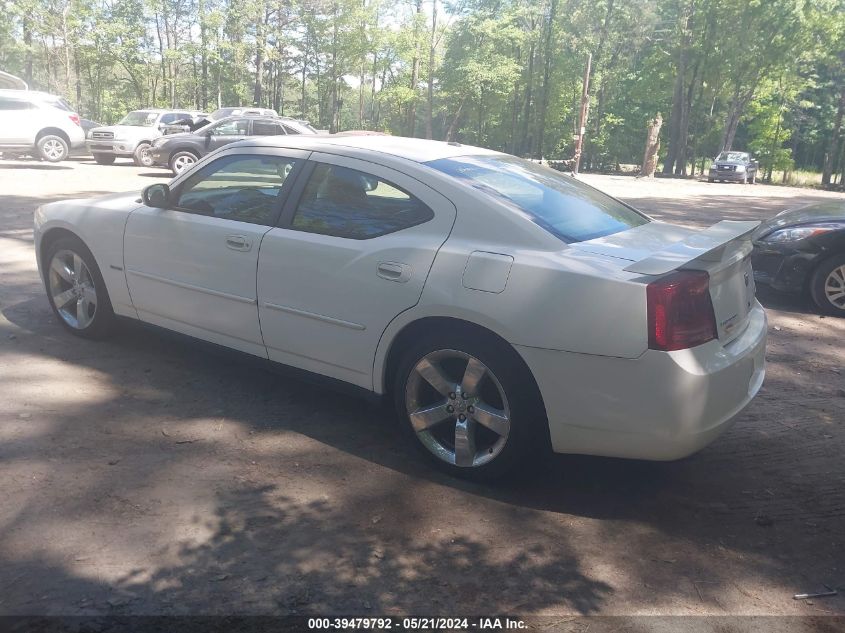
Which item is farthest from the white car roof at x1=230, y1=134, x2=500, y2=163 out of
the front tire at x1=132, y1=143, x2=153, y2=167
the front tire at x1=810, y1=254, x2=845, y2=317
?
the front tire at x1=132, y1=143, x2=153, y2=167

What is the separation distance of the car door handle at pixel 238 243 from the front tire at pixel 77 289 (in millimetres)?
1361

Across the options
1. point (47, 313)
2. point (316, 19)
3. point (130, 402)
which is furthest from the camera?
point (316, 19)

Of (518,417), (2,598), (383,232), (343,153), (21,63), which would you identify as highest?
(21,63)

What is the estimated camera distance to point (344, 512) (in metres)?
3.20

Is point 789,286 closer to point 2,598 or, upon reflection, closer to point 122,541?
point 122,541

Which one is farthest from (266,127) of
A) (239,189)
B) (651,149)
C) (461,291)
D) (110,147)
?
(651,149)

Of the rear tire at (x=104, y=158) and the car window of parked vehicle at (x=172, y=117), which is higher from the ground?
the car window of parked vehicle at (x=172, y=117)

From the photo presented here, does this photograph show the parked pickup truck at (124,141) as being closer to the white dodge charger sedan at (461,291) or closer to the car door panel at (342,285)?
the white dodge charger sedan at (461,291)

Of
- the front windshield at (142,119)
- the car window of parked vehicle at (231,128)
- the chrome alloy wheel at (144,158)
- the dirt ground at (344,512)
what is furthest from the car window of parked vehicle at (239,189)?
the front windshield at (142,119)

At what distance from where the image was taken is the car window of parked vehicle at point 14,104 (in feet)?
65.3

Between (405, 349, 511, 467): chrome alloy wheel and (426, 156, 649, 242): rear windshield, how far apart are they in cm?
78

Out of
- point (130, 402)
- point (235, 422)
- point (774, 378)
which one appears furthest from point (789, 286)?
point (130, 402)

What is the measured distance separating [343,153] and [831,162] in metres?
42.6

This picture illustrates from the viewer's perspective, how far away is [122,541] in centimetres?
288
